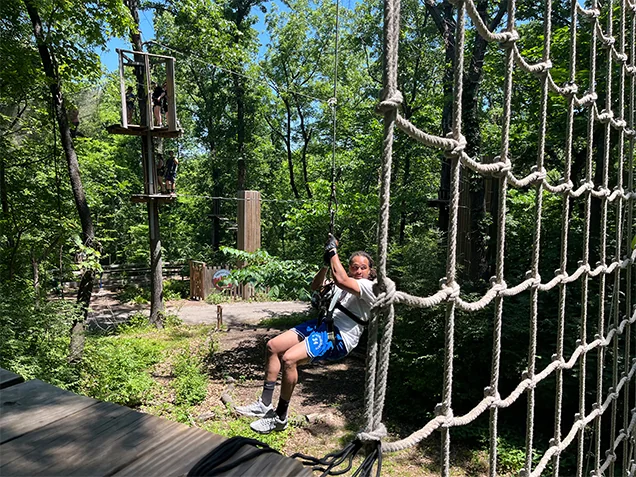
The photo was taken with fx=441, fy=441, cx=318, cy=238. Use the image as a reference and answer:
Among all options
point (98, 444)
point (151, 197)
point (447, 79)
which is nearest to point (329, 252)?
point (98, 444)

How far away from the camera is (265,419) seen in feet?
9.29

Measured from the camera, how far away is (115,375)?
5.56 metres

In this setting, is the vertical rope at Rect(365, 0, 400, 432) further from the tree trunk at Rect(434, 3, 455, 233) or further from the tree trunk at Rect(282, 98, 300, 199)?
the tree trunk at Rect(282, 98, 300, 199)

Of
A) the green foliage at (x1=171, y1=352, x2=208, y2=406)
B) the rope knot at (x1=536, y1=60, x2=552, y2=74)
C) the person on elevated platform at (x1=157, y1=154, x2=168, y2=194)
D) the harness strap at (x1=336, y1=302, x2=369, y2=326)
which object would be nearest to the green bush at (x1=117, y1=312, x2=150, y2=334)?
the green foliage at (x1=171, y1=352, x2=208, y2=406)

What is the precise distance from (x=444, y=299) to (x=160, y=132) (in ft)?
26.9

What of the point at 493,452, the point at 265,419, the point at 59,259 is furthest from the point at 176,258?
the point at 493,452

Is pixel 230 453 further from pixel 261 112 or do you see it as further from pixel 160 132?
pixel 261 112

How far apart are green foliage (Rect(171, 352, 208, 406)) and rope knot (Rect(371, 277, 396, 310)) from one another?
5129mm

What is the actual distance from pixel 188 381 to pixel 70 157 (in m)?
3.30

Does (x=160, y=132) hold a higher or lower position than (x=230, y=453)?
higher

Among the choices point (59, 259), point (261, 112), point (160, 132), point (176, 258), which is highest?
point (261, 112)

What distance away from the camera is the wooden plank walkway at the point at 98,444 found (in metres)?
0.65

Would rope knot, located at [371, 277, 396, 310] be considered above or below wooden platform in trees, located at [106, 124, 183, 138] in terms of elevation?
below

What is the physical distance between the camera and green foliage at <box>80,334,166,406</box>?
526cm
